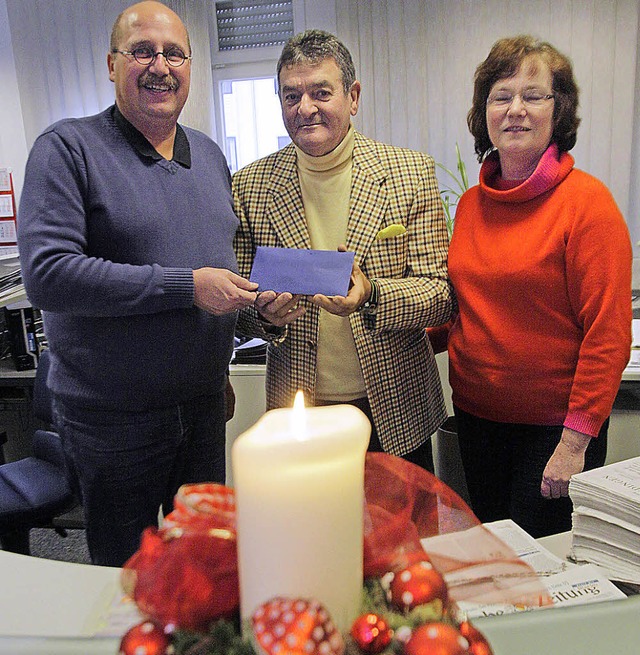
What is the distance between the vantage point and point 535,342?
135 centimetres

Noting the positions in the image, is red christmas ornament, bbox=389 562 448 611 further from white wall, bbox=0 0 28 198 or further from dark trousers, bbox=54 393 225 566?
white wall, bbox=0 0 28 198

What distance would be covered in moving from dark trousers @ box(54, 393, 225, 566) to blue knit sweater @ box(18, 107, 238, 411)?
0.14 ft

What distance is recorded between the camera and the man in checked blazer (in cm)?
148

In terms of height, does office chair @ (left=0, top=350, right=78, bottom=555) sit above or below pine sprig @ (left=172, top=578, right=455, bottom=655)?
below

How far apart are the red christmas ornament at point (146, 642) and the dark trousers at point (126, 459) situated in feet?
3.76

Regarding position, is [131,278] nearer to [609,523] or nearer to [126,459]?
[126,459]

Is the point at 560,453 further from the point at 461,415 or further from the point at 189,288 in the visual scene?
the point at 189,288

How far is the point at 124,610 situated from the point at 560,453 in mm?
1116

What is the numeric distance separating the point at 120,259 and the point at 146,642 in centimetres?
116

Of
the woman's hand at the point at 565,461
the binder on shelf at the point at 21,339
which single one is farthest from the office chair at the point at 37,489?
the woman's hand at the point at 565,461

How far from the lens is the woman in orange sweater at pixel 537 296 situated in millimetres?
1282

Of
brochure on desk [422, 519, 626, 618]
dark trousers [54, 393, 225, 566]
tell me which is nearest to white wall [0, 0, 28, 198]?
dark trousers [54, 393, 225, 566]

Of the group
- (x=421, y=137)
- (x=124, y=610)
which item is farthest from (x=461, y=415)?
(x=421, y=137)

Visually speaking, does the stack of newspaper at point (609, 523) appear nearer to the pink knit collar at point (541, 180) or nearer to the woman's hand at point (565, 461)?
the woman's hand at point (565, 461)
